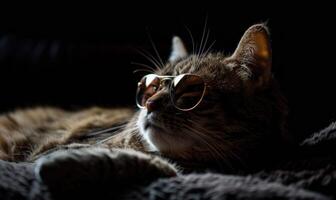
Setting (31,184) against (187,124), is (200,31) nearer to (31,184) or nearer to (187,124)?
(187,124)

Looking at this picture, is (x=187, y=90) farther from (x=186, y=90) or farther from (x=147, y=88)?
(x=147, y=88)

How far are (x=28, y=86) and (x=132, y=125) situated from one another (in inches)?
37.9

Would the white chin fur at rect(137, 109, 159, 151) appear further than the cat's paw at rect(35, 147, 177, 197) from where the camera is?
Yes

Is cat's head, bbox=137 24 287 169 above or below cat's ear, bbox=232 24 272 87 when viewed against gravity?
below

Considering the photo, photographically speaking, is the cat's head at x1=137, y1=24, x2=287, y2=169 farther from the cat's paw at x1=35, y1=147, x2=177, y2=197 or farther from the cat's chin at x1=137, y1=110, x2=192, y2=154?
the cat's paw at x1=35, y1=147, x2=177, y2=197

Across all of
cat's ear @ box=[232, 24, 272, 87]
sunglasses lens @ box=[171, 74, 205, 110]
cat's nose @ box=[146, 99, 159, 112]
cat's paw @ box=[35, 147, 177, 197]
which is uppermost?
cat's ear @ box=[232, 24, 272, 87]

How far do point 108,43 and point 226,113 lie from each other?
118 centimetres

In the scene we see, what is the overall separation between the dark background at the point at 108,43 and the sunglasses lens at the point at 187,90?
0.71 m

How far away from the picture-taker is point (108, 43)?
2.24 metres

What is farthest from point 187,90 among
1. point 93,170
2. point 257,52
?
point 93,170

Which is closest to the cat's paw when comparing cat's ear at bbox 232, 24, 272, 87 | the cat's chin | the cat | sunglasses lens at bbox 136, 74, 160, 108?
the cat

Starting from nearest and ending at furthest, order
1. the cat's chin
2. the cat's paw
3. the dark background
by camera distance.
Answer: the cat's paw
the cat's chin
the dark background

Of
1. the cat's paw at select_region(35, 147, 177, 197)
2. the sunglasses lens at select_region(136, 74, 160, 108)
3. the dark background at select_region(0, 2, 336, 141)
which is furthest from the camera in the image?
the dark background at select_region(0, 2, 336, 141)

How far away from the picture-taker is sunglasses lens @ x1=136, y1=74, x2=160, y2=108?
50.7 inches
